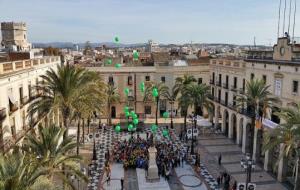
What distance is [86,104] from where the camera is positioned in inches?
1013

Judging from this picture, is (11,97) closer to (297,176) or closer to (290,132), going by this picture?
(290,132)

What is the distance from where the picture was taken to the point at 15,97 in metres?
23.6

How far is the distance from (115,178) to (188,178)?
6437mm

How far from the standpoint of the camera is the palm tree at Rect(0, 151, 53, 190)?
10142 millimetres

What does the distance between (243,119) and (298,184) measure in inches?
586

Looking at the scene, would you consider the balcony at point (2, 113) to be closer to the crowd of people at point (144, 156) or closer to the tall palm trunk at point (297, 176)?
the crowd of people at point (144, 156)

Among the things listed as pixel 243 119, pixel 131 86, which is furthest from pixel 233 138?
pixel 131 86

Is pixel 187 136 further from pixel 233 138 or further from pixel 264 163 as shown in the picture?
pixel 264 163

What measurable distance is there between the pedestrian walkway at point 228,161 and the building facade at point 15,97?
1722 cm

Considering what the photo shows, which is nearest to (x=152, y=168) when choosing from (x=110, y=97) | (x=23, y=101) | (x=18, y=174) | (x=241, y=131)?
(x=23, y=101)

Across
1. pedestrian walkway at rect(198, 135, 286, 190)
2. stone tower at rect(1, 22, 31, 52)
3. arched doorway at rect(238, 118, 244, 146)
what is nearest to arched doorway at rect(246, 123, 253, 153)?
pedestrian walkway at rect(198, 135, 286, 190)

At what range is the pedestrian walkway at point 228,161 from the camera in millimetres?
26348

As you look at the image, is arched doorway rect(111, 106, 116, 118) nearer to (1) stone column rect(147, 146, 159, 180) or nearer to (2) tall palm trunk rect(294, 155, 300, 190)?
(1) stone column rect(147, 146, 159, 180)

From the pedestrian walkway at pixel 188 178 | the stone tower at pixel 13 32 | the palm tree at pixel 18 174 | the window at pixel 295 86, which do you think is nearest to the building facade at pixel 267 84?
the window at pixel 295 86
